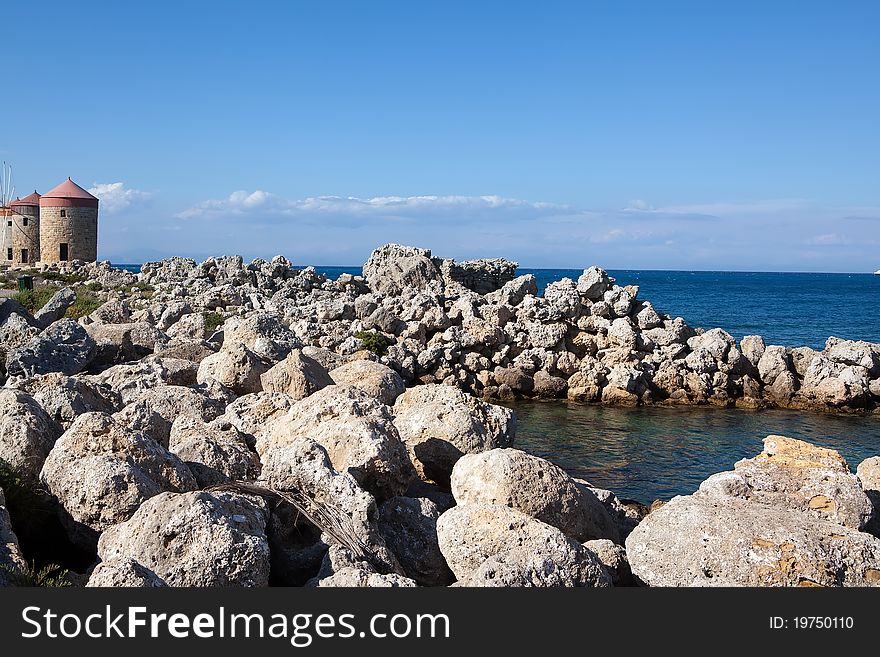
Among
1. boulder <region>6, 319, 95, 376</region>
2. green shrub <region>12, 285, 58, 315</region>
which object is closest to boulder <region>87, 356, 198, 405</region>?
boulder <region>6, 319, 95, 376</region>

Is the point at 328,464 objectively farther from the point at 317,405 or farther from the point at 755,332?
the point at 755,332

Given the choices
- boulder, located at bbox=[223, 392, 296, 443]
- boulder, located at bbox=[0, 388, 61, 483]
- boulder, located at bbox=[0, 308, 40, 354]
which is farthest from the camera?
boulder, located at bbox=[0, 308, 40, 354]

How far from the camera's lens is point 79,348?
57.5 ft

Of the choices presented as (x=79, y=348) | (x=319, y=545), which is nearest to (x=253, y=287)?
(x=79, y=348)

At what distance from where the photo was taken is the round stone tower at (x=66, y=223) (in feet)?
171

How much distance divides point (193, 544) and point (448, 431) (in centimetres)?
445

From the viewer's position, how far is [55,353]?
55.6ft

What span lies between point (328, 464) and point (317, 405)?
190 cm

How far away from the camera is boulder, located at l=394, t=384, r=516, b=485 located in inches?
406

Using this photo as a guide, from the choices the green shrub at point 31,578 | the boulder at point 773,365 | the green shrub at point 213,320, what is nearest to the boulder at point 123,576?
the green shrub at point 31,578

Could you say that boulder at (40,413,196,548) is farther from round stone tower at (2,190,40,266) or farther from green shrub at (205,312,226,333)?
round stone tower at (2,190,40,266)

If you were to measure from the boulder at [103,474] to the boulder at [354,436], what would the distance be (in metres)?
1.57

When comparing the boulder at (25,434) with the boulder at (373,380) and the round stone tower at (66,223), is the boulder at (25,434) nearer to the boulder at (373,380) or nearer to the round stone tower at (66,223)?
the boulder at (373,380)

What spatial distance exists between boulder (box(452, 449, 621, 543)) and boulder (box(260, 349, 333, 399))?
175 inches
